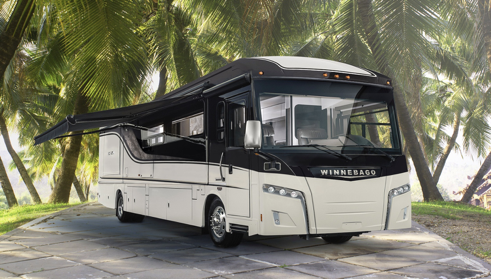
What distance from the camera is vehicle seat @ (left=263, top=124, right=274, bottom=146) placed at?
6.66 m

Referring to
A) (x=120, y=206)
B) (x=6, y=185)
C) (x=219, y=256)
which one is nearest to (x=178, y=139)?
(x=219, y=256)

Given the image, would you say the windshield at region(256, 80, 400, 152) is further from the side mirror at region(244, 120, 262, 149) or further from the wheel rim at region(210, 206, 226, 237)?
the wheel rim at region(210, 206, 226, 237)

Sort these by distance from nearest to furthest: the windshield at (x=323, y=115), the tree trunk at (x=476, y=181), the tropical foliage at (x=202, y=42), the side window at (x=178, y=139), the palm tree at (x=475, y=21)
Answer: the windshield at (x=323, y=115) < the side window at (x=178, y=139) < the tropical foliage at (x=202, y=42) < the palm tree at (x=475, y=21) < the tree trunk at (x=476, y=181)

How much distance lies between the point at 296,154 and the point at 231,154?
113cm

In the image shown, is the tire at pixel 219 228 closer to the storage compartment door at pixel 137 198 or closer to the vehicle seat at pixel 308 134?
the vehicle seat at pixel 308 134

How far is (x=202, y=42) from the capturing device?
69.6 feet

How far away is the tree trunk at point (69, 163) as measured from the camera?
57.4ft

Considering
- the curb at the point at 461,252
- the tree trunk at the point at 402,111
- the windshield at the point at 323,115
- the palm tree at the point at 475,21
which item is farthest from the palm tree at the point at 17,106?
the palm tree at the point at 475,21

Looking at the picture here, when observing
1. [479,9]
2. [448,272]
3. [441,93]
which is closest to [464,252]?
[448,272]

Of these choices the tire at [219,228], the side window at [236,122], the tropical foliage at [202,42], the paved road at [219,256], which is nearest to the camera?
the paved road at [219,256]

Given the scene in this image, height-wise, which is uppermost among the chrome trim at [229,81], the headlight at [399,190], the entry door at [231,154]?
the chrome trim at [229,81]

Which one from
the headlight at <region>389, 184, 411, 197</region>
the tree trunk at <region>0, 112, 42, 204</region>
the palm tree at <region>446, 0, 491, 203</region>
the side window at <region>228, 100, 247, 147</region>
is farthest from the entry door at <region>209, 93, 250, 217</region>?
the tree trunk at <region>0, 112, 42, 204</region>

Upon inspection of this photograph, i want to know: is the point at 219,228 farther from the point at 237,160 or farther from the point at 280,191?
the point at 280,191

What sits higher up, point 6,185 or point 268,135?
point 268,135
